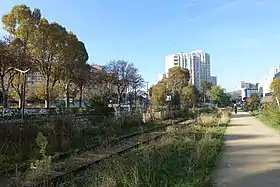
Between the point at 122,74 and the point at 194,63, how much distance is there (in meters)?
72.0

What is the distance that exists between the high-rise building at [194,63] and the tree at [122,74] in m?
60.1

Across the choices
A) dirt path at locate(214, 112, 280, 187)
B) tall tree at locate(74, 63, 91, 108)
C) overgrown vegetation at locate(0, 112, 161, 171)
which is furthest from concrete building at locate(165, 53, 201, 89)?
dirt path at locate(214, 112, 280, 187)

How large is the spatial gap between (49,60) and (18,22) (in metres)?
5.89

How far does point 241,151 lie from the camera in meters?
13.4

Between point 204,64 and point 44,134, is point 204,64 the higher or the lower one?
the higher one

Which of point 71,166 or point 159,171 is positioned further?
point 71,166

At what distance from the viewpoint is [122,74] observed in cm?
6919

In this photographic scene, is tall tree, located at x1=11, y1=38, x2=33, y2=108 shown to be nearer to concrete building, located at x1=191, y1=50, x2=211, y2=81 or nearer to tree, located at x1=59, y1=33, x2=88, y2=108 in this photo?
tree, located at x1=59, y1=33, x2=88, y2=108

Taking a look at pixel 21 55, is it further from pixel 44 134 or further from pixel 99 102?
pixel 44 134

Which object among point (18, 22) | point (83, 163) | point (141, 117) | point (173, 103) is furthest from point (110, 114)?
point (173, 103)

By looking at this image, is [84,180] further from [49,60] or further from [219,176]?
[49,60]

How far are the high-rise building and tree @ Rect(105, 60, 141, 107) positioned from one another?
197 ft

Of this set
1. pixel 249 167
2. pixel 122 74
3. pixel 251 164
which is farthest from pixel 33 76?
pixel 249 167

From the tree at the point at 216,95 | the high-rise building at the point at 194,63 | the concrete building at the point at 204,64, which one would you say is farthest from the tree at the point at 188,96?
the concrete building at the point at 204,64
